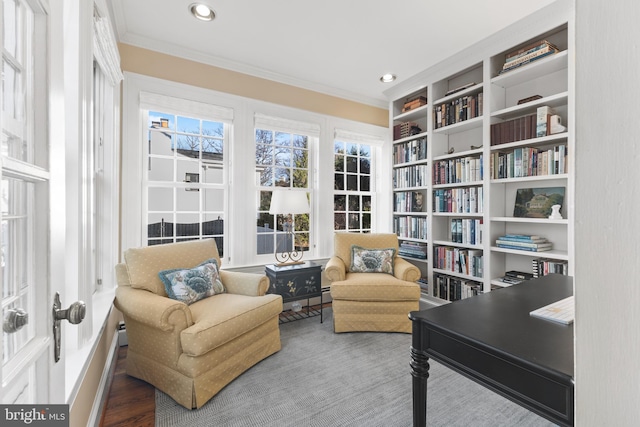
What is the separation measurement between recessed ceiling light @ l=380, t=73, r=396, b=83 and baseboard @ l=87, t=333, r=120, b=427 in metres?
3.65

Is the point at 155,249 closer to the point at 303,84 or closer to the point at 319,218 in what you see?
the point at 319,218

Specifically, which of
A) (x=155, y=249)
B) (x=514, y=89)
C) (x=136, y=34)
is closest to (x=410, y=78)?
(x=514, y=89)

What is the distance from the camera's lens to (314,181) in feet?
12.4

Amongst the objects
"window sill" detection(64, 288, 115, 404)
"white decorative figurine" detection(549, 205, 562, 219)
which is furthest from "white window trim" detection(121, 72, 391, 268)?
"white decorative figurine" detection(549, 205, 562, 219)

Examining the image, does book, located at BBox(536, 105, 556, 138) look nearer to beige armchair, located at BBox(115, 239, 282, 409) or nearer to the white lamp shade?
the white lamp shade

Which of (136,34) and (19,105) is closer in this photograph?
(19,105)

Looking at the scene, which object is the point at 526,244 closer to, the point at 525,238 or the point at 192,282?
the point at 525,238

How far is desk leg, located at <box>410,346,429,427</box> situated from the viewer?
1.30 meters

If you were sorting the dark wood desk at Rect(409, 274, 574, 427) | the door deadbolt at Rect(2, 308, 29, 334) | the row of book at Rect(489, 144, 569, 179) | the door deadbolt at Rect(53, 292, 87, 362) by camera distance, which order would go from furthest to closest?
1. the row of book at Rect(489, 144, 569, 179)
2. the dark wood desk at Rect(409, 274, 574, 427)
3. the door deadbolt at Rect(53, 292, 87, 362)
4. the door deadbolt at Rect(2, 308, 29, 334)

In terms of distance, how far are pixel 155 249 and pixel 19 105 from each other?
1.84 meters

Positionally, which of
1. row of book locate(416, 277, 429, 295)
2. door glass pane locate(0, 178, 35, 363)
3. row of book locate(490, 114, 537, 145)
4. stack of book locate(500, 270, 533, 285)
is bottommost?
row of book locate(416, 277, 429, 295)

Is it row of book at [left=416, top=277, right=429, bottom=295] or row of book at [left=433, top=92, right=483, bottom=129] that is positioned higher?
row of book at [left=433, top=92, right=483, bottom=129]

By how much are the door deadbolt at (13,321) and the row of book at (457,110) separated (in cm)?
350

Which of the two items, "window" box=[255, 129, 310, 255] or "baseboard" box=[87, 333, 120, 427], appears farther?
"window" box=[255, 129, 310, 255]
